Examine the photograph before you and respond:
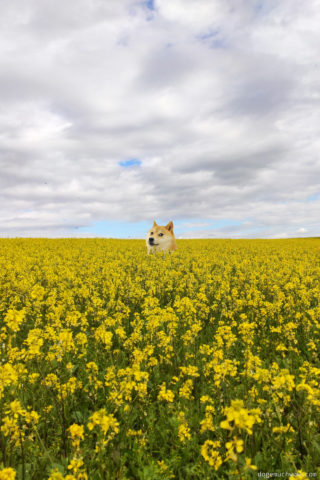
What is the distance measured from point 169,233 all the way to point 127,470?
40.7ft

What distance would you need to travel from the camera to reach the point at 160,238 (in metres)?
14.4

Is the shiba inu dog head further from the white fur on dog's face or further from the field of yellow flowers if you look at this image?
the field of yellow flowers

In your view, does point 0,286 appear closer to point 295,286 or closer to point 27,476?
point 27,476

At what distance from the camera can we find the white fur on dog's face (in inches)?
565

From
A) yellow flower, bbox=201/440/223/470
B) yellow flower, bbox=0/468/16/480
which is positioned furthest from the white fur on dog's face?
yellow flower, bbox=0/468/16/480

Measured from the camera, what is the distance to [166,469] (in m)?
2.65

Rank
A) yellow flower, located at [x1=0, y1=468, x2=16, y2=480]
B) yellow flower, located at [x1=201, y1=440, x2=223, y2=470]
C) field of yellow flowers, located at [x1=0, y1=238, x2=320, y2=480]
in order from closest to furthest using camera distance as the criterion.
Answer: yellow flower, located at [x1=0, y1=468, x2=16, y2=480] → yellow flower, located at [x1=201, y1=440, x2=223, y2=470] → field of yellow flowers, located at [x1=0, y1=238, x2=320, y2=480]

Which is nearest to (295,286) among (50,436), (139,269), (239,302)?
(239,302)

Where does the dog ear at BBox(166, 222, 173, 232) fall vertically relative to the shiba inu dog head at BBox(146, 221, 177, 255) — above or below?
above

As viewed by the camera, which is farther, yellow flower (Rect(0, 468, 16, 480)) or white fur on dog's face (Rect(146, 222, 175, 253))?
white fur on dog's face (Rect(146, 222, 175, 253))

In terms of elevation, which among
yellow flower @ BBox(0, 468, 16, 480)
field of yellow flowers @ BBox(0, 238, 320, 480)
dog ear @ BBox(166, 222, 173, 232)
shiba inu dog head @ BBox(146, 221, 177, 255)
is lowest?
field of yellow flowers @ BBox(0, 238, 320, 480)

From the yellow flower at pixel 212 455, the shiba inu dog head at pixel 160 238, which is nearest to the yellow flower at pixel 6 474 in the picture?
the yellow flower at pixel 212 455

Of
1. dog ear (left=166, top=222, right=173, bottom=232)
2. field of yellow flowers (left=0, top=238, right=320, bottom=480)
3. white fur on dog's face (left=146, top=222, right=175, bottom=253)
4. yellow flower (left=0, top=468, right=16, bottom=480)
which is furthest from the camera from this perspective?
dog ear (left=166, top=222, right=173, bottom=232)

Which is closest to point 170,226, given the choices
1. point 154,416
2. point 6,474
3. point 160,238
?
point 160,238
